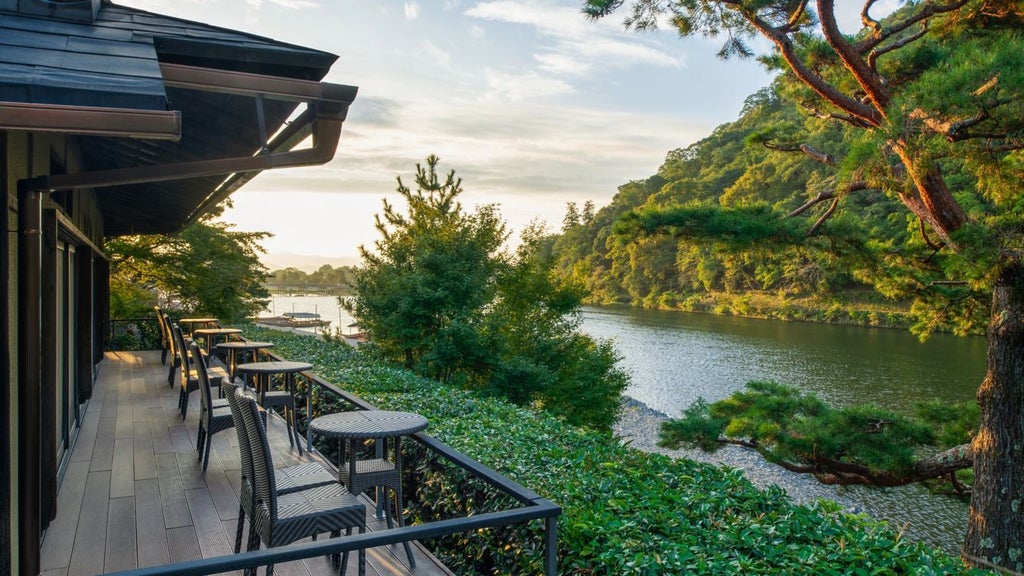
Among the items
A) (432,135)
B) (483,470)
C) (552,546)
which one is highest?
(432,135)

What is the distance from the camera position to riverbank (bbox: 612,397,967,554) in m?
10.5

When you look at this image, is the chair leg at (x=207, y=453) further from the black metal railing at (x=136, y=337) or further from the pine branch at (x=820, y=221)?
the black metal railing at (x=136, y=337)

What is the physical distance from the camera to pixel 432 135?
19.6 meters

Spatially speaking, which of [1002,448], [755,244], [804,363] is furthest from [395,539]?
[804,363]

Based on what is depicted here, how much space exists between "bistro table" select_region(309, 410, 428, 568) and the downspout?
3.58 feet

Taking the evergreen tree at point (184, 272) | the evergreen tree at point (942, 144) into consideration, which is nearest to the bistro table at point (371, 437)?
the evergreen tree at point (942, 144)

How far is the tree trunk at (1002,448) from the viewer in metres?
6.26

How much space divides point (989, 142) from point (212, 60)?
691 cm

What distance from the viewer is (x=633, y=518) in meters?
2.75

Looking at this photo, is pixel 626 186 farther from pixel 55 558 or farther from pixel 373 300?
pixel 55 558

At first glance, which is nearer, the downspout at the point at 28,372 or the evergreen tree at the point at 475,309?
the downspout at the point at 28,372

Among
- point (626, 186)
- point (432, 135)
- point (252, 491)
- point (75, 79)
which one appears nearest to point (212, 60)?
point (75, 79)

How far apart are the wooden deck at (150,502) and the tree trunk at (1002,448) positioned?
6.31m

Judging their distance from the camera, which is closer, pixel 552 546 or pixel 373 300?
pixel 552 546
